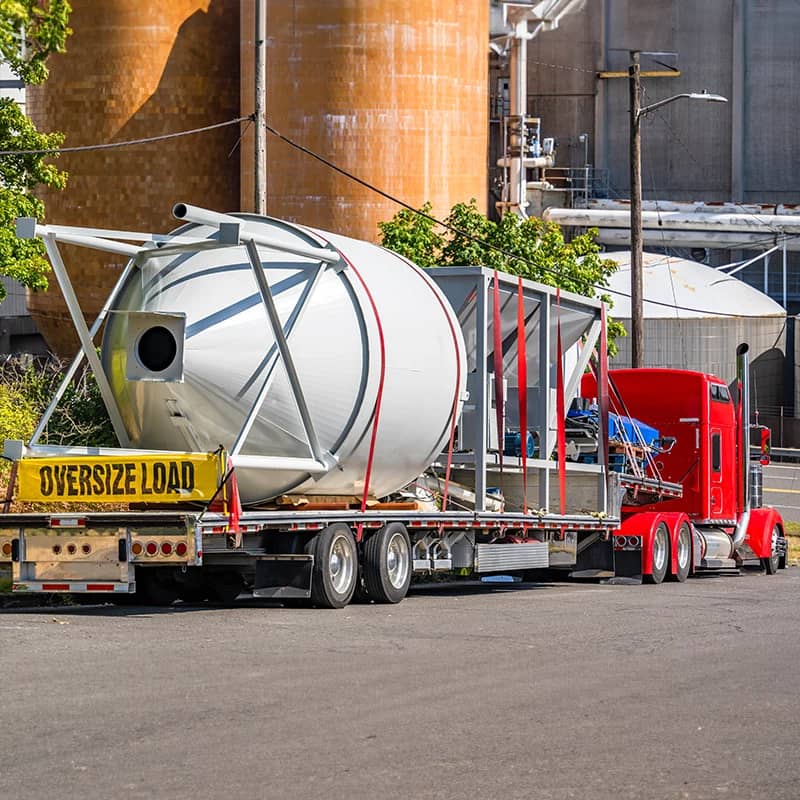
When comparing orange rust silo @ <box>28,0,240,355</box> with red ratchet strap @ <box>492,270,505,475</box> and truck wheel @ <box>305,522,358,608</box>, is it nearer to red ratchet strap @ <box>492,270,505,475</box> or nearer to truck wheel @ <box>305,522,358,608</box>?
red ratchet strap @ <box>492,270,505,475</box>

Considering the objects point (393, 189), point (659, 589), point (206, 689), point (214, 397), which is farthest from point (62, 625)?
point (393, 189)

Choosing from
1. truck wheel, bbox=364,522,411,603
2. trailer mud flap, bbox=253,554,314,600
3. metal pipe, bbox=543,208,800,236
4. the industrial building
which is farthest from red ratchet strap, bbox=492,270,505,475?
metal pipe, bbox=543,208,800,236

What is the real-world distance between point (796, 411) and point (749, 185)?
13780 millimetres

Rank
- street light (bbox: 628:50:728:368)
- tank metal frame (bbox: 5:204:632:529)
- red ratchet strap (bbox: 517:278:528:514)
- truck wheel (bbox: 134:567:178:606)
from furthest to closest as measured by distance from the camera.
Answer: street light (bbox: 628:50:728:368) → red ratchet strap (bbox: 517:278:528:514) → truck wheel (bbox: 134:567:178:606) → tank metal frame (bbox: 5:204:632:529)

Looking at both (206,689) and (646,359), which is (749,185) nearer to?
(646,359)

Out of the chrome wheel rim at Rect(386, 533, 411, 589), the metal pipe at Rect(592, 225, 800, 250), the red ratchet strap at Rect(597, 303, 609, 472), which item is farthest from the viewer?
the metal pipe at Rect(592, 225, 800, 250)

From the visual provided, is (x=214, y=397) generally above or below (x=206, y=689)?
above

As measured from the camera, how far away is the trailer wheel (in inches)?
1051

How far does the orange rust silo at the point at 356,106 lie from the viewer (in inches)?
1485

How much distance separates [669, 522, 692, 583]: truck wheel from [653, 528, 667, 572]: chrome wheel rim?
1.20 feet

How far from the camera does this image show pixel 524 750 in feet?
27.1

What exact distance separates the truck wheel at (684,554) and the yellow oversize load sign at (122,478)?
10.7 metres

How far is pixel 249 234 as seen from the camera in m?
14.4

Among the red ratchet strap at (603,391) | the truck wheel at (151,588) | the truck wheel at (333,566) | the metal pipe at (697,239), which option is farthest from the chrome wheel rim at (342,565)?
the metal pipe at (697,239)
